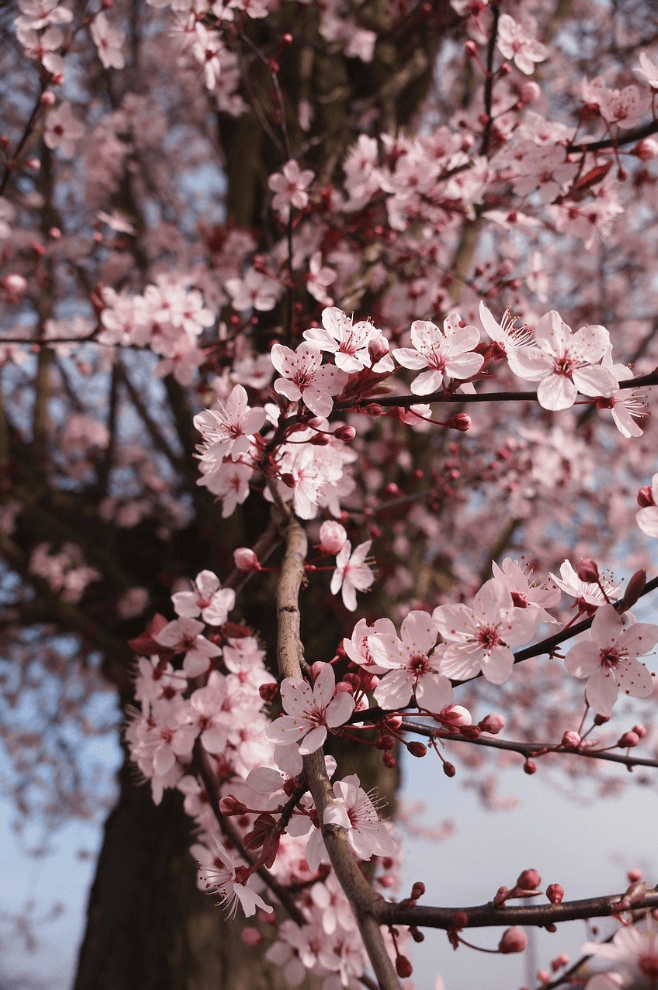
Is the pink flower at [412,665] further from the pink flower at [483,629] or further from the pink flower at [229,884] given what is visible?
the pink flower at [229,884]

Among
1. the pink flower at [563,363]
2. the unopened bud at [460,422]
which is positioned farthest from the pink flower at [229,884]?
the pink flower at [563,363]

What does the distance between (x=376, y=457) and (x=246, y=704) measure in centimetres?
205

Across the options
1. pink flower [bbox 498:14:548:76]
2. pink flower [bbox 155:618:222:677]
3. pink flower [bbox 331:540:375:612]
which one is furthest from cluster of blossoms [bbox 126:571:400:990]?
pink flower [bbox 498:14:548:76]

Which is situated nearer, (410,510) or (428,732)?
(428,732)

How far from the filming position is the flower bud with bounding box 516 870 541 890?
A: 976 mm

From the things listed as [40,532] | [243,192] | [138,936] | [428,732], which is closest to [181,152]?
[243,192]

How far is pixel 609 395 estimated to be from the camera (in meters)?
1.14

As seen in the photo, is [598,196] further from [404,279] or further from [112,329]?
[112,329]

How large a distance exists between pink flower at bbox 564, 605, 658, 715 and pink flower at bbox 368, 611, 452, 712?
19 centimetres

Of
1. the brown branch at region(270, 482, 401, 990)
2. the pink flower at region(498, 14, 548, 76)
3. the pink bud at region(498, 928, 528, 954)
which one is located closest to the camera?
the brown branch at region(270, 482, 401, 990)

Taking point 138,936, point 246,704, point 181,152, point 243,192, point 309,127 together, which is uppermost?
point 181,152

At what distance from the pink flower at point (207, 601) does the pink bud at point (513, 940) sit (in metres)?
0.75

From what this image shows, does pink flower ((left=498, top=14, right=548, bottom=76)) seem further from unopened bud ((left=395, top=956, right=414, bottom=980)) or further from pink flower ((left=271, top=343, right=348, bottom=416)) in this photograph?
unopened bud ((left=395, top=956, right=414, bottom=980))

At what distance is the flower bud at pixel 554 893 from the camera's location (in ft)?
3.27
